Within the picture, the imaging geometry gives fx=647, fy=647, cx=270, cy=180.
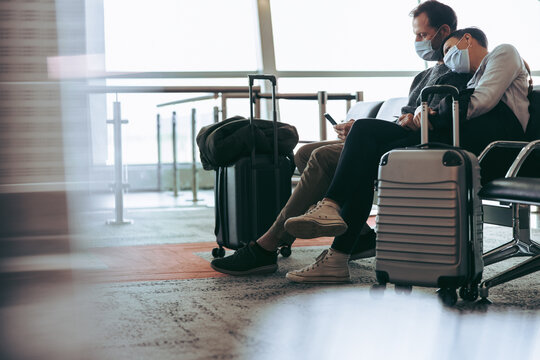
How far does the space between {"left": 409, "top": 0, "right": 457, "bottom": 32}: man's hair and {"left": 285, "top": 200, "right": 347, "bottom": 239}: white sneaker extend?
2.98 feet

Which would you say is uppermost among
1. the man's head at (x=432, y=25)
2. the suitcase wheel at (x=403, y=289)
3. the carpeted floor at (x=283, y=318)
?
the man's head at (x=432, y=25)

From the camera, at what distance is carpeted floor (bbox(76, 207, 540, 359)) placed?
4.53ft

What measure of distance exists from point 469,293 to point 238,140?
3.45 ft

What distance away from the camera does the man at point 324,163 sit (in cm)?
221

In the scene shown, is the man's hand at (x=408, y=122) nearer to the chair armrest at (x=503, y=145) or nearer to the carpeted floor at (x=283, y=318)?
the chair armrest at (x=503, y=145)

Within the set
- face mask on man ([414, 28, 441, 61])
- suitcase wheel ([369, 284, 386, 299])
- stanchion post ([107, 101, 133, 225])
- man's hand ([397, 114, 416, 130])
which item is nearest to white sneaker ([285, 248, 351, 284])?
suitcase wheel ([369, 284, 386, 299])

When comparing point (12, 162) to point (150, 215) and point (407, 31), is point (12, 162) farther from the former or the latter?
point (407, 31)

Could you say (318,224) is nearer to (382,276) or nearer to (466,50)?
(382,276)

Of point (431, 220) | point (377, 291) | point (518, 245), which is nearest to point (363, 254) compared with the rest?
point (518, 245)

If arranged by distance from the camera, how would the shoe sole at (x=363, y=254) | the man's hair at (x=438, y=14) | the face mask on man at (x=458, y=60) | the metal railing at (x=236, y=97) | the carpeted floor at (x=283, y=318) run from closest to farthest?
the carpeted floor at (x=283, y=318) < the face mask on man at (x=458, y=60) < the man's hair at (x=438, y=14) < the shoe sole at (x=363, y=254) < the metal railing at (x=236, y=97)

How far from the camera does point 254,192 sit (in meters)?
2.48

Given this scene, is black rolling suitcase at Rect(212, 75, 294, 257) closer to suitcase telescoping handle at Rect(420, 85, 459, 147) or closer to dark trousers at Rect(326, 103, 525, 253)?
dark trousers at Rect(326, 103, 525, 253)

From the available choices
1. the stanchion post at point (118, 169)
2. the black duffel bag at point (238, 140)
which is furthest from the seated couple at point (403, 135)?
the stanchion post at point (118, 169)

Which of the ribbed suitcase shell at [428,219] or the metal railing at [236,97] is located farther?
the metal railing at [236,97]
